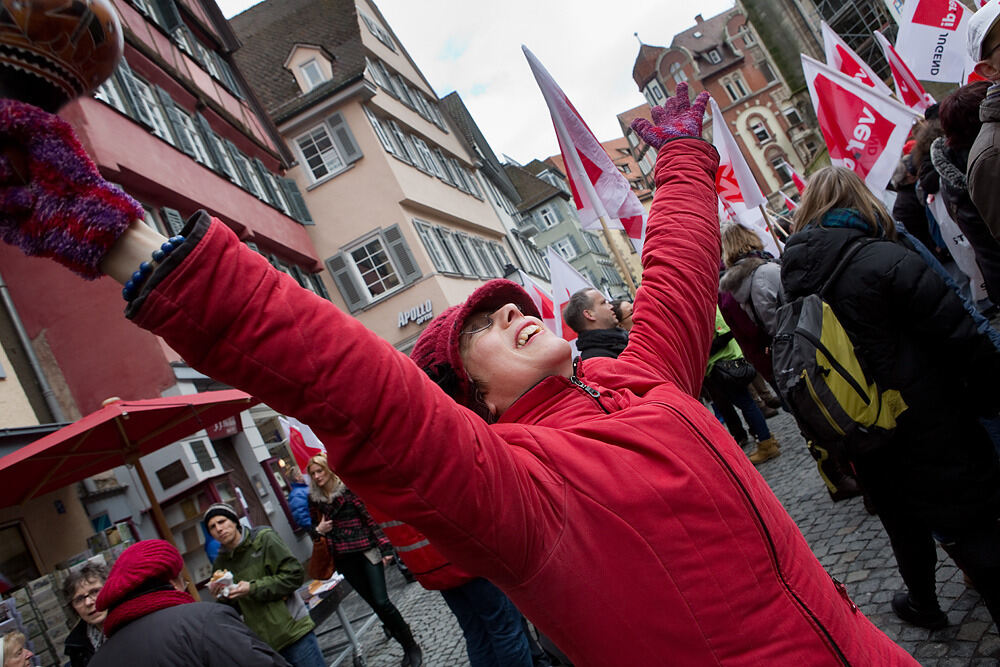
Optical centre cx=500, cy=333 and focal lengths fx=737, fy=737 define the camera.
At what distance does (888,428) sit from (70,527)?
9070mm

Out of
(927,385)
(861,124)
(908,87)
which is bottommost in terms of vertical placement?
(927,385)

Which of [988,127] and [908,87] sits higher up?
[908,87]

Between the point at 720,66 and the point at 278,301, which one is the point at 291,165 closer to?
the point at 278,301

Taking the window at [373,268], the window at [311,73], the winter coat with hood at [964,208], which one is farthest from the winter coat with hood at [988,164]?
the window at [311,73]

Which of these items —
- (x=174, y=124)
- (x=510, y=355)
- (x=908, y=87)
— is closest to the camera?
(x=510, y=355)

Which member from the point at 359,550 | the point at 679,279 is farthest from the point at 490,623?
the point at 679,279

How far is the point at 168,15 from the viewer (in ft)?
50.3

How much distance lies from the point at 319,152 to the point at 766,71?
1969 inches

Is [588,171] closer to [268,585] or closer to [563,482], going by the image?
[268,585]

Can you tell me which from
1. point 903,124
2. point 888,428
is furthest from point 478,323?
point 903,124

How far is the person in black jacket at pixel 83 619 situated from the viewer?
4.28 meters

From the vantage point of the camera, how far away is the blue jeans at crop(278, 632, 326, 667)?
202 inches

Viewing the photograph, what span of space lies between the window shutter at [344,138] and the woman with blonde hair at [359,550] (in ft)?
53.5

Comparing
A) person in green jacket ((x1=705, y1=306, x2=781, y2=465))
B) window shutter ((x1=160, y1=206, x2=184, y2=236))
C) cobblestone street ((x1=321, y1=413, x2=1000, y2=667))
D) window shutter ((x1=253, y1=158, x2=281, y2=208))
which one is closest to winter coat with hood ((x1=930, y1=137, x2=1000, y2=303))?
cobblestone street ((x1=321, y1=413, x2=1000, y2=667))
